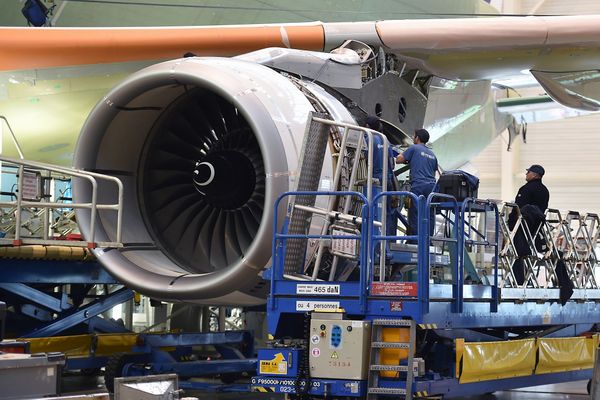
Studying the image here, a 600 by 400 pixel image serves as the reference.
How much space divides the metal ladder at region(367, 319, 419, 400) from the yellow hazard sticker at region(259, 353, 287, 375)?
634 millimetres

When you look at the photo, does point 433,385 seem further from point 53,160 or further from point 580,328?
point 53,160

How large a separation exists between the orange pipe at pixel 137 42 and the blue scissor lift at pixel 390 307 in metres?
2.96

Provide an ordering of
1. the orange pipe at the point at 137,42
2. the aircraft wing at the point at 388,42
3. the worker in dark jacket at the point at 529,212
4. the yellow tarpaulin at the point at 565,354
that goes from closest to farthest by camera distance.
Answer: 1. the yellow tarpaulin at the point at 565,354
2. the worker in dark jacket at the point at 529,212
3. the aircraft wing at the point at 388,42
4. the orange pipe at the point at 137,42

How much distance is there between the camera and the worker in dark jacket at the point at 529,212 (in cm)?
1016

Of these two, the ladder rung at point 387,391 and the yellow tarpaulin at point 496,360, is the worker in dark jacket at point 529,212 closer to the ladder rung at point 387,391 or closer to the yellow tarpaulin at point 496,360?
the yellow tarpaulin at point 496,360

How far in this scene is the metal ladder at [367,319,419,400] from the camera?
22.9 ft

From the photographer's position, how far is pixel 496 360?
8398mm

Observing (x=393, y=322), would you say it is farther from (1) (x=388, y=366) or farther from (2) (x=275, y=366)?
(2) (x=275, y=366)

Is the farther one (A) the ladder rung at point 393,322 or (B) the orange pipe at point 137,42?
(B) the orange pipe at point 137,42

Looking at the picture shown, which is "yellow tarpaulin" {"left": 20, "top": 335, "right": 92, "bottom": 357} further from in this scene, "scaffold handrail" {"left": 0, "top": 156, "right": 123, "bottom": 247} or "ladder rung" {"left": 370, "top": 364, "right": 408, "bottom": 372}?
"ladder rung" {"left": 370, "top": 364, "right": 408, "bottom": 372}

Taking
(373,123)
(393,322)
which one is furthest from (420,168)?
(393,322)

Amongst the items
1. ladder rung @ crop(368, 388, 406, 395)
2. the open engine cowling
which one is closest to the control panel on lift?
ladder rung @ crop(368, 388, 406, 395)

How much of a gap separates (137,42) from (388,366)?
18.3 ft

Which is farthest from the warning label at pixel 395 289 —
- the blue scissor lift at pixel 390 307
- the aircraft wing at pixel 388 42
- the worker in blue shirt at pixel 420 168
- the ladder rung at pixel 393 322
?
the aircraft wing at pixel 388 42
